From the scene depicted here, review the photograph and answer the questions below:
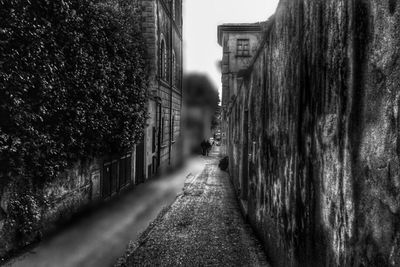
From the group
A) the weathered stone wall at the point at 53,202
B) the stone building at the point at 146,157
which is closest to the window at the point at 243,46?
the stone building at the point at 146,157

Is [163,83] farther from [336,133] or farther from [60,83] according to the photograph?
[336,133]

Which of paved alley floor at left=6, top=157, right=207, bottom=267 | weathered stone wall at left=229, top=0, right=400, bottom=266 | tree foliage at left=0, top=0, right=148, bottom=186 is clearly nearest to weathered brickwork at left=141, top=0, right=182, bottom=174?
tree foliage at left=0, top=0, right=148, bottom=186

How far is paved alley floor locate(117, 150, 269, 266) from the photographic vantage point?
4715mm

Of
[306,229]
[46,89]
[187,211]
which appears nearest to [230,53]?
[187,211]

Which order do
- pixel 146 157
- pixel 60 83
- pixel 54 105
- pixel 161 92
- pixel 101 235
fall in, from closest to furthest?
pixel 54 105 → pixel 60 83 → pixel 101 235 → pixel 146 157 → pixel 161 92

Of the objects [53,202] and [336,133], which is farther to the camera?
[53,202]

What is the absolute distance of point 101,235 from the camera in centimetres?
593

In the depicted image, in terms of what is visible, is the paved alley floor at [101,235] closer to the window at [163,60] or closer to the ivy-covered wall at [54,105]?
the ivy-covered wall at [54,105]

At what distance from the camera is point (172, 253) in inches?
195

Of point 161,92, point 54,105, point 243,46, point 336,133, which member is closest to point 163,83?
point 161,92

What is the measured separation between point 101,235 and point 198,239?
5.91ft

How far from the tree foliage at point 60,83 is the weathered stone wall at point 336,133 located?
354 centimetres

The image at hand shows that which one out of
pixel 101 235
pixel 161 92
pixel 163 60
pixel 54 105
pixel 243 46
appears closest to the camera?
pixel 54 105

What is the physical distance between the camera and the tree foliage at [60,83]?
14.6 feet
